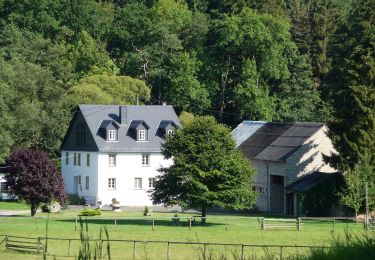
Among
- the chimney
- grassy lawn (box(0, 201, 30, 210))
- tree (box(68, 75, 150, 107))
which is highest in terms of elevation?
tree (box(68, 75, 150, 107))

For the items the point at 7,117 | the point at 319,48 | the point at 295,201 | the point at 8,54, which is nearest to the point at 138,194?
the point at 7,117

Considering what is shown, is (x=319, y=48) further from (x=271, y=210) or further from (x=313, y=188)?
(x=313, y=188)

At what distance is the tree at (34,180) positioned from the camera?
217 ft

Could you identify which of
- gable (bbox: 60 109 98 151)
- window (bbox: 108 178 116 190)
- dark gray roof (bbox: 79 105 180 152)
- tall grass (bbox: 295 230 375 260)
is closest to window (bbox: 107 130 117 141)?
dark gray roof (bbox: 79 105 180 152)

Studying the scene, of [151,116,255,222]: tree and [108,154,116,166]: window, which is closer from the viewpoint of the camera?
[151,116,255,222]: tree

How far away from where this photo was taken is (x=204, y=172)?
60469 millimetres

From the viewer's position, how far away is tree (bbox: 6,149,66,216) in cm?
6619

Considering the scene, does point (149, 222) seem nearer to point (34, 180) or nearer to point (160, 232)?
point (160, 232)

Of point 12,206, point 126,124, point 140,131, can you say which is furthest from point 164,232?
point 126,124

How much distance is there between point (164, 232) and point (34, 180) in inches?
590

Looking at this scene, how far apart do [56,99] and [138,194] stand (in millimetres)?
15331

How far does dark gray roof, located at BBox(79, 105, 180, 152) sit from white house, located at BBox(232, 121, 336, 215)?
8415 mm

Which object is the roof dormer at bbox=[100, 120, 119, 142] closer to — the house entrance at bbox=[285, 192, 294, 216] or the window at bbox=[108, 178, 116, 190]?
the window at bbox=[108, 178, 116, 190]

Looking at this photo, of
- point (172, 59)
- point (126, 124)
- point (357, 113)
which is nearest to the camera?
point (357, 113)
